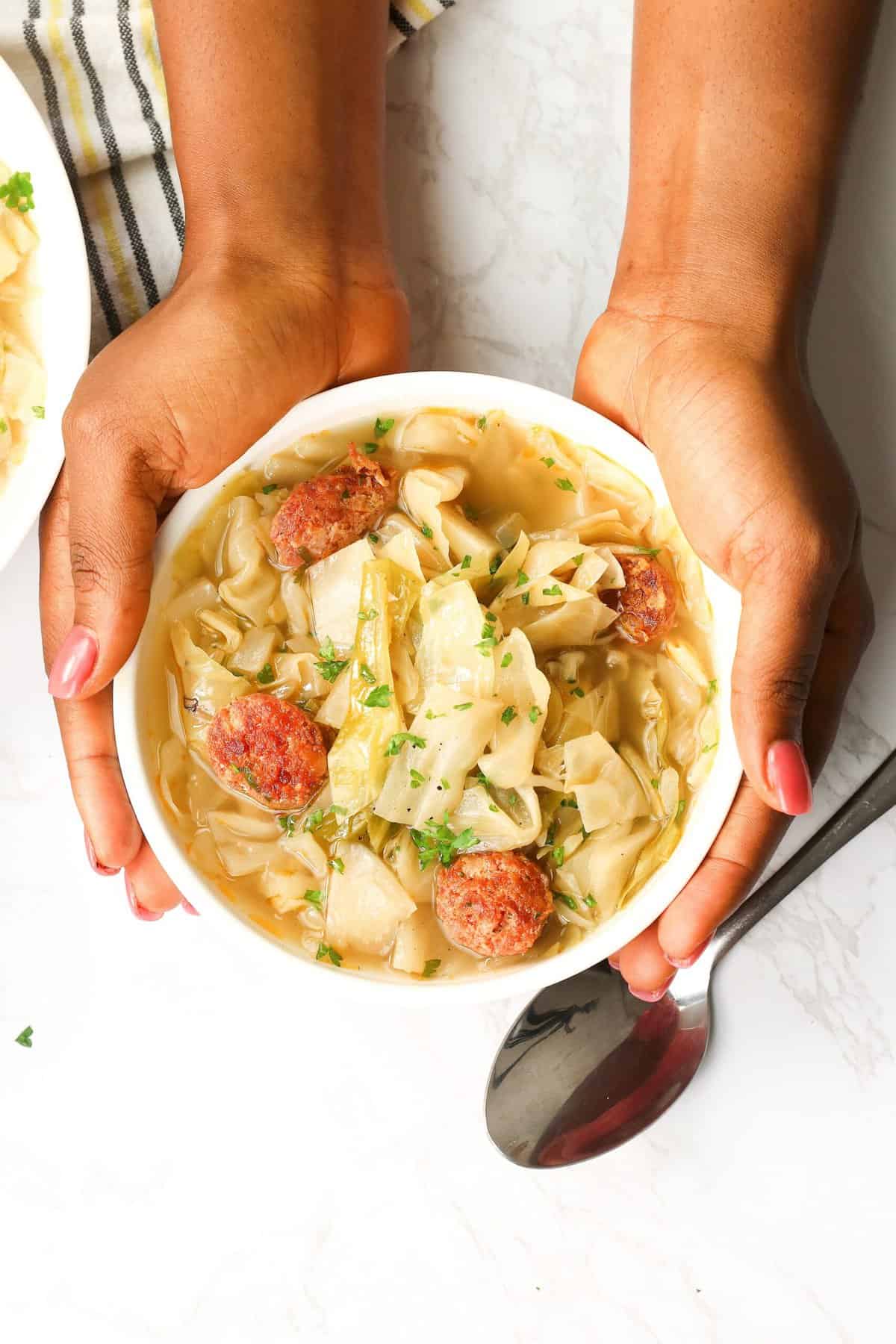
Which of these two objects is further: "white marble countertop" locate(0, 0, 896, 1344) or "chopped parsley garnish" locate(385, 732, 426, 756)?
"white marble countertop" locate(0, 0, 896, 1344)

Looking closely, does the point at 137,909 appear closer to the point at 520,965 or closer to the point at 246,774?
the point at 246,774

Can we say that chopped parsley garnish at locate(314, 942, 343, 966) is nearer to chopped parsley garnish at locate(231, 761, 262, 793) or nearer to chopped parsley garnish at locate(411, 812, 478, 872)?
chopped parsley garnish at locate(411, 812, 478, 872)

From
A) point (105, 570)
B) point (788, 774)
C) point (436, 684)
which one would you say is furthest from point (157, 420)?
point (788, 774)

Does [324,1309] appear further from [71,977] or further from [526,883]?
[526,883]

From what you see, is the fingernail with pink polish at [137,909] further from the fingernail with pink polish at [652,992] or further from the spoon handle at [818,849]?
the spoon handle at [818,849]

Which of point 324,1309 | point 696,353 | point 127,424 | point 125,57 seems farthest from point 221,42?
point 324,1309

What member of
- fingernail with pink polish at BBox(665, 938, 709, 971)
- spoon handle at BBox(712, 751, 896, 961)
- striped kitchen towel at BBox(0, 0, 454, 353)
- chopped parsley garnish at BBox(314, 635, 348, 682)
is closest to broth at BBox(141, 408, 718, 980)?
chopped parsley garnish at BBox(314, 635, 348, 682)
